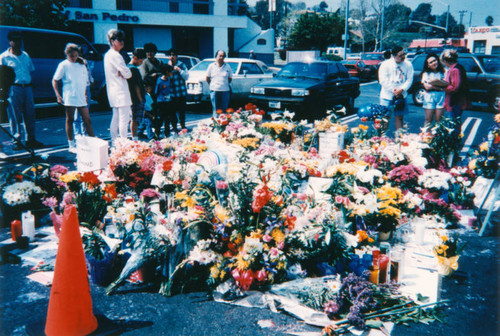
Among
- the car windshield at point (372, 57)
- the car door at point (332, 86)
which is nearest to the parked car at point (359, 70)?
the car windshield at point (372, 57)

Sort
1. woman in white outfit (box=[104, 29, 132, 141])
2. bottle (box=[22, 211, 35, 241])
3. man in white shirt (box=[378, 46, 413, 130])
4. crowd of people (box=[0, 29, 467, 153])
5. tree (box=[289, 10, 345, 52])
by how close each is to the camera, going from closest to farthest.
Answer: bottle (box=[22, 211, 35, 241]), woman in white outfit (box=[104, 29, 132, 141]), crowd of people (box=[0, 29, 467, 153]), man in white shirt (box=[378, 46, 413, 130]), tree (box=[289, 10, 345, 52])

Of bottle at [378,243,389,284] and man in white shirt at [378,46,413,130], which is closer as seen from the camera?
bottle at [378,243,389,284]

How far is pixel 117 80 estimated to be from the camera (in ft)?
21.0

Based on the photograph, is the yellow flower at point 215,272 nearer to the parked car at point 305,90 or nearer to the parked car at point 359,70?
the parked car at point 305,90

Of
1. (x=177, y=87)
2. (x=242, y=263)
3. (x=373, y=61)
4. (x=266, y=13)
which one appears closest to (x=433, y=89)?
(x=177, y=87)

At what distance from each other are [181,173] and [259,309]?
5.13 feet

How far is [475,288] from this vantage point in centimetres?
351

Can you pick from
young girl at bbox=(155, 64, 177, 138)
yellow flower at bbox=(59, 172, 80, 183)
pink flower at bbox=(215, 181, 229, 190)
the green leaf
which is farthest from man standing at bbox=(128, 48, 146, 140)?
the green leaf

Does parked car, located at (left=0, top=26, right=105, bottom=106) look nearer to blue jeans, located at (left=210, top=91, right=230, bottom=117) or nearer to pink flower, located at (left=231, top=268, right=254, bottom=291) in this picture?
blue jeans, located at (left=210, top=91, right=230, bottom=117)

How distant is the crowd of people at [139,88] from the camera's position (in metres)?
6.62

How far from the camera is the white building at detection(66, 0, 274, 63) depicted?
2772 centimetres

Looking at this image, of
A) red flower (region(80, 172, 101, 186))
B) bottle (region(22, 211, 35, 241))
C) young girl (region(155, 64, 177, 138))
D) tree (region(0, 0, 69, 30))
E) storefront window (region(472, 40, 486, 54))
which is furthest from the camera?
storefront window (region(472, 40, 486, 54))

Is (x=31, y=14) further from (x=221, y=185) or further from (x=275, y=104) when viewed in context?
(x=221, y=185)

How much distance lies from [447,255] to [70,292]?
315 centimetres
